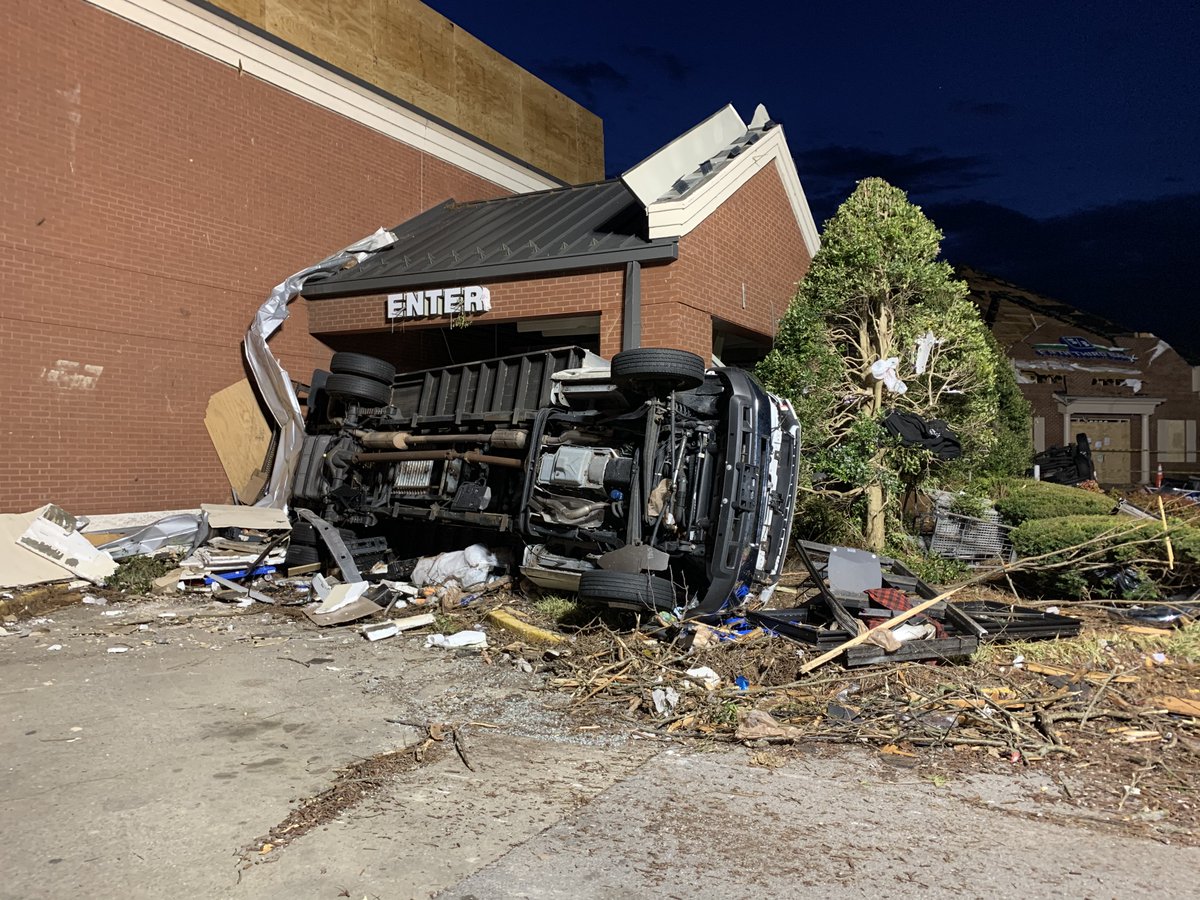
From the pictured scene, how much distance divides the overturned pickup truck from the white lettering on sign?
2057mm

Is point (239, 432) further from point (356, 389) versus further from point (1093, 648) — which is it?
point (1093, 648)

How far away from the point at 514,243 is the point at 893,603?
8.03 metres

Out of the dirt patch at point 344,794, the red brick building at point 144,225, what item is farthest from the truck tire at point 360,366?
the dirt patch at point 344,794

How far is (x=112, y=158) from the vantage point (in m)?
11.0

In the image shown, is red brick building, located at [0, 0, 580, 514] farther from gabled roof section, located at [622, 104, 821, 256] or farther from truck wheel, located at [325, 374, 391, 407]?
gabled roof section, located at [622, 104, 821, 256]

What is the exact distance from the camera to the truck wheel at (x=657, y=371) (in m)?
6.97

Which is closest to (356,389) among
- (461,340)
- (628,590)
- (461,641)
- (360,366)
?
(360,366)

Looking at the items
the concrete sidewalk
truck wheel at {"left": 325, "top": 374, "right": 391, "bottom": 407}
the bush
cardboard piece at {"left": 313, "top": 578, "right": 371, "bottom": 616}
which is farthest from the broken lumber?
truck wheel at {"left": 325, "top": 374, "right": 391, "bottom": 407}

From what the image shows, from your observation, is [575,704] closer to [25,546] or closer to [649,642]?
[649,642]

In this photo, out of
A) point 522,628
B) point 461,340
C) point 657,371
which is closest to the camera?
point 657,371

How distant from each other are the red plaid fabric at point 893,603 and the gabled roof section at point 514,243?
5.36m

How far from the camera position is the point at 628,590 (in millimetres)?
6609

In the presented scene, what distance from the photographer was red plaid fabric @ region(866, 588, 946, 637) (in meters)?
6.51

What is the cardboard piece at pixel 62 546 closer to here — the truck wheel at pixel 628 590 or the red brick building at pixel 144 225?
the red brick building at pixel 144 225
